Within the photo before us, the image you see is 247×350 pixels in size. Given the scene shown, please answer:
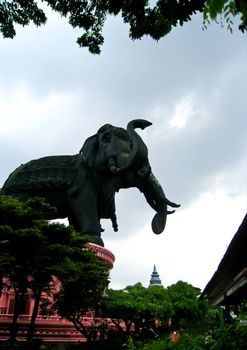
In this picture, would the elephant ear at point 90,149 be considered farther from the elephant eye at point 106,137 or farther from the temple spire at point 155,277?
the temple spire at point 155,277

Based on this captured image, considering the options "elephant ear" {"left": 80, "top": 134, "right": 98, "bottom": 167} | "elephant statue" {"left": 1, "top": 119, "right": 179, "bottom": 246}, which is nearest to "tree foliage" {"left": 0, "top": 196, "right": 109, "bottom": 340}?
"elephant statue" {"left": 1, "top": 119, "right": 179, "bottom": 246}

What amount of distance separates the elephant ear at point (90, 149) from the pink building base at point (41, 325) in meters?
4.47

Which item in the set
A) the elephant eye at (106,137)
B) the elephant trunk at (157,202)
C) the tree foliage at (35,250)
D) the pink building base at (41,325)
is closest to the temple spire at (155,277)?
the elephant trunk at (157,202)

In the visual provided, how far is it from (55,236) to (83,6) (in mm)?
7694

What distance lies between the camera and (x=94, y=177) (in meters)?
20.7

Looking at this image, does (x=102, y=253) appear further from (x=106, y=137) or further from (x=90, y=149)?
(x=106, y=137)

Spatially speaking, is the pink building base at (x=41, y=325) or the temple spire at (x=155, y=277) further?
the temple spire at (x=155, y=277)

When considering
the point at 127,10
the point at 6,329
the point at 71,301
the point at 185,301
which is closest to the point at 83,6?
the point at 127,10

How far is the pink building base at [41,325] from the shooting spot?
15698mm

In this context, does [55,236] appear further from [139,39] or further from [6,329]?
[139,39]

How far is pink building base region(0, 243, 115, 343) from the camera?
1570cm

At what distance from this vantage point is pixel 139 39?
674 centimetres

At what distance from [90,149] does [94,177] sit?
1399mm

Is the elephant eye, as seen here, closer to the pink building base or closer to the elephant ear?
the elephant ear
